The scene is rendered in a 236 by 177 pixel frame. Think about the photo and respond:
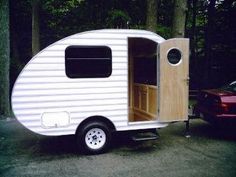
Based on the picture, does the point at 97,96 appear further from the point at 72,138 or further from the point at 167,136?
the point at 167,136

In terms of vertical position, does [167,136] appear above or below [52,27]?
below

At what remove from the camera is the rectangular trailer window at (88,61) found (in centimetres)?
780

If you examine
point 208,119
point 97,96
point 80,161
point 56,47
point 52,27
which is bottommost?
point 80,161

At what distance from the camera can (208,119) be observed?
940 centimetres

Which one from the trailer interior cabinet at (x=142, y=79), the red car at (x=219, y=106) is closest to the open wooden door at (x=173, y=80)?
the trailer interior cabinet at (x=142, y=79)

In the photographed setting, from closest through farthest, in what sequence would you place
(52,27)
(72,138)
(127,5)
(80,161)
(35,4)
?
1. (80,161)
2. (72,138)
3. (35,4)
4. (127,5)
5. (52,27)

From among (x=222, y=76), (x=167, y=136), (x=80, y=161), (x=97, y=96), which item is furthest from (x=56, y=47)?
(x=222, y=76)

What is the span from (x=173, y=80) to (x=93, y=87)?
2.03m

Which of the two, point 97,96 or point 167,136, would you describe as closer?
point 97,96

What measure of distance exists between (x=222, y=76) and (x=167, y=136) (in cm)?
1057

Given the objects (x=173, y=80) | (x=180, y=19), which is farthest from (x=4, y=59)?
(x=173, y=80)

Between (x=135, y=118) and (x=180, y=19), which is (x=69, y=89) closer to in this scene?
(x=135, y=118)

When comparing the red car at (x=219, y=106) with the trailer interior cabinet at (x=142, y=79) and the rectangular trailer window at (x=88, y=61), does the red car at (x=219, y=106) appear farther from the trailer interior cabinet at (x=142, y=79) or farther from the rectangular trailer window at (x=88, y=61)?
the rectangular trailer window at (x=88, y=61)

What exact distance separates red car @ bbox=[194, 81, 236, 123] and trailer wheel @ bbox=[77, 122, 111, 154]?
303cm
